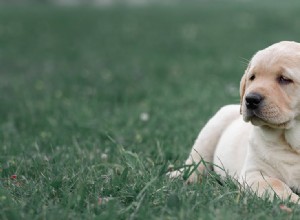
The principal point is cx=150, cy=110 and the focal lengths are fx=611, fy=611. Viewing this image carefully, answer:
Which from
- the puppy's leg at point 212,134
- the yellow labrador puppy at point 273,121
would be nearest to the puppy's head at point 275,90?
the yellow labrador puppy at point 273,121

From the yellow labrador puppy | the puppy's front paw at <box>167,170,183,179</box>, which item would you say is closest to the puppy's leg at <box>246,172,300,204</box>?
the yellow labrador puppy

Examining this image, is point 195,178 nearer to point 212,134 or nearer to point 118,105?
point 212,134

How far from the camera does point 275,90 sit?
3.96 m

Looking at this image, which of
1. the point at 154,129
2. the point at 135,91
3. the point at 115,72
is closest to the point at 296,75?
the point at 154,129

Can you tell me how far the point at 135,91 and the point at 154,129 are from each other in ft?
7.82

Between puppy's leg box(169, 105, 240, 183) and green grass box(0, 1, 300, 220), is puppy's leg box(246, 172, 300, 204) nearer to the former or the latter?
green grass box(0, 1, 300, 220)

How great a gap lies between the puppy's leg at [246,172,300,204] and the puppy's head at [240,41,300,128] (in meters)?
0.36

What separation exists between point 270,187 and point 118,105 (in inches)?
163

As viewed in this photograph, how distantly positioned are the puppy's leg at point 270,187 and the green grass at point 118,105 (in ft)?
0.52

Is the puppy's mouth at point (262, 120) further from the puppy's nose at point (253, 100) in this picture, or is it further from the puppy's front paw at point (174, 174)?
the puppy's front paw at point (174, 174)

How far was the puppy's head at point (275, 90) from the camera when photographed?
3.92 m

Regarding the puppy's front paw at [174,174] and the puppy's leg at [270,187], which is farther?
the puppy's front paw at [174,174]

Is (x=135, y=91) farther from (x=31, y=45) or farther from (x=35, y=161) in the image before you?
(x=31, y=45)

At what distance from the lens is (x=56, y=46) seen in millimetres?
13242
